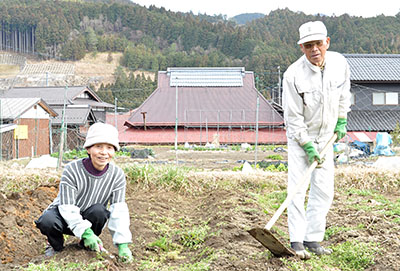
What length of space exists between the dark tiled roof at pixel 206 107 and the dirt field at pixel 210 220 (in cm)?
1639

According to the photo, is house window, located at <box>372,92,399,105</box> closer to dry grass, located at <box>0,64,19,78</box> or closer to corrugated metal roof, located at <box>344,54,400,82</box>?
corrugated metal roof, located at <box>344,54,400,82</box>

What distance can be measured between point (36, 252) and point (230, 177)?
387 cm

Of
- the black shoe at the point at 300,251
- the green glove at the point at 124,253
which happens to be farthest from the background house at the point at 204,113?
the green glove at the point at 124,253

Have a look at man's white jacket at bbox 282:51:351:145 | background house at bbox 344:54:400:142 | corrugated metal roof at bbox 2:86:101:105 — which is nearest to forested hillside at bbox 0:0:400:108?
corrugated metal roof at bbox 2:86:101:105

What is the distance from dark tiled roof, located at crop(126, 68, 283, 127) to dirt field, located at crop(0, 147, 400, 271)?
53.8 ft

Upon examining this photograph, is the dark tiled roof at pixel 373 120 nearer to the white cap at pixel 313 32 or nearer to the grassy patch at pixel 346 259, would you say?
the grassy patch at pixel 346 259

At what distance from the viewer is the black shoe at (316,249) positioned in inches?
135

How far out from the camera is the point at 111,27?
366 feet

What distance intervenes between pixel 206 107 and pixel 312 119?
73.1ft

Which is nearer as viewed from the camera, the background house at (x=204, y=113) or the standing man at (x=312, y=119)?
the standing man at (x=312, y=119)

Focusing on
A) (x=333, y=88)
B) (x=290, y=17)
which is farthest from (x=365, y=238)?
(x=290, y=17)

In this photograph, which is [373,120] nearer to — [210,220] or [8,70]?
[210,220]

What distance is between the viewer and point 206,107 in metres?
25.7

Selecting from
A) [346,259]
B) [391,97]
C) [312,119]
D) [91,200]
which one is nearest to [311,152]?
[312,119]
